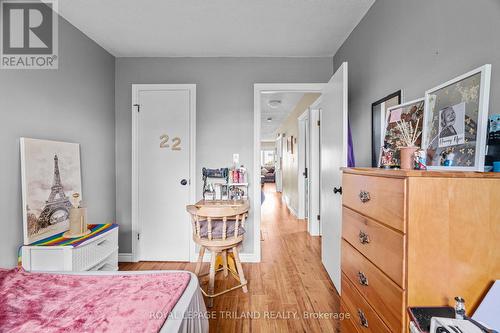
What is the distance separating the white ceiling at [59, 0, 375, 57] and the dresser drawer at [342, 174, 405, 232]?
160 cm

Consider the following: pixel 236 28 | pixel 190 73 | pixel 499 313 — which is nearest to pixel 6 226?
pixel 190 73

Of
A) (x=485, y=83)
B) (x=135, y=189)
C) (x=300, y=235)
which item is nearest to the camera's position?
(x=485, y=83)

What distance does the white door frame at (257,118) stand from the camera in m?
2.84

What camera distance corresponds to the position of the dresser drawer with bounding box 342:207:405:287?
0.85m

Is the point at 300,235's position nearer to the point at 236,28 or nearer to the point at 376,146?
the point at 376,146

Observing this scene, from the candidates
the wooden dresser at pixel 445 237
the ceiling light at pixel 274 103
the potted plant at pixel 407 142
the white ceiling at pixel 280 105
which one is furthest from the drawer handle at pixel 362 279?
the ceiling light at pixel 274 103

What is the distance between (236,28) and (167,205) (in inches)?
83.8

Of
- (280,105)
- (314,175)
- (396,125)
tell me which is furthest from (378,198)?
(280,105)

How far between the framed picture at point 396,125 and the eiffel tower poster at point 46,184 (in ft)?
7.97

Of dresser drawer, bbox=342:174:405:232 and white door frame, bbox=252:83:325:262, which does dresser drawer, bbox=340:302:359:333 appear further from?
white door frame, bbox=252:83:325:262

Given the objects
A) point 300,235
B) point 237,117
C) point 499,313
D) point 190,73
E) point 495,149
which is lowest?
point 300,235

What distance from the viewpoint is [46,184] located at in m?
1.88

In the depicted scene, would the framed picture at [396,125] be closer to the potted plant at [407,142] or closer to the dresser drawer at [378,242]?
the potted plant at [407,142]

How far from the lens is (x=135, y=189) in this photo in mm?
2904
